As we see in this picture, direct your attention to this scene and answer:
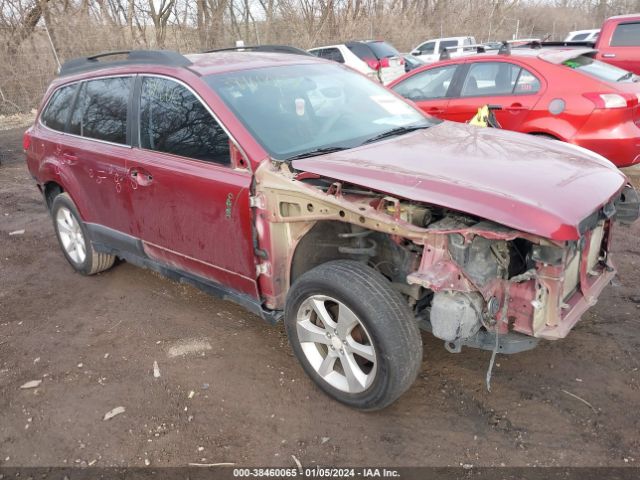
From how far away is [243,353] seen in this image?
344 cm

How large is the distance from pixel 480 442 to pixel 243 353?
1.58 m

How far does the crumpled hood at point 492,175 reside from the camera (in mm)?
2180

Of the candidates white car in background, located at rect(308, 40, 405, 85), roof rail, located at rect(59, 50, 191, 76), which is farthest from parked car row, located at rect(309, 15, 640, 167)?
white car in background, located at rect(308, 40, 405, 85)

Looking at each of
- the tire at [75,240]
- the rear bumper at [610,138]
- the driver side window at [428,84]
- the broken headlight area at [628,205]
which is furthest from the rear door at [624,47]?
the tire at [75,240]

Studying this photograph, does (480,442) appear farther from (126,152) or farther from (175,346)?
(126,152)

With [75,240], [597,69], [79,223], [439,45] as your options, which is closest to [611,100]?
[597,69]

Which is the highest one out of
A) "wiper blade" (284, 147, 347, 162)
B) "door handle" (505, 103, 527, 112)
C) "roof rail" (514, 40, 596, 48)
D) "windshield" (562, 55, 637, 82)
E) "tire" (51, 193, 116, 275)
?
"roof rail" (514, 40, 596, 48)

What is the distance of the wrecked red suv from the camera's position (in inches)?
93.4

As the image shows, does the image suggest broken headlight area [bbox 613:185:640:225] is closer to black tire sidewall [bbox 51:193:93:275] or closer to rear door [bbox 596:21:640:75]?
black tire sidewall [bbox 51:193:93:275]

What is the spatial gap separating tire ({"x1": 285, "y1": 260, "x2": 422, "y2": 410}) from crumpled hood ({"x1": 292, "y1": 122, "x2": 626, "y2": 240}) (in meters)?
0.50

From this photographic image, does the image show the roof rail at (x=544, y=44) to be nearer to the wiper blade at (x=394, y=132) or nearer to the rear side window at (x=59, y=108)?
the wiper blade at (x=394, y=132)

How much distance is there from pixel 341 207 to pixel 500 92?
444 cm

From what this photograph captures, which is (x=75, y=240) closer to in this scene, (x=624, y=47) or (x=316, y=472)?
(x=316, y=472)

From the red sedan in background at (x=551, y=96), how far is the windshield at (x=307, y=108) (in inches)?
103
